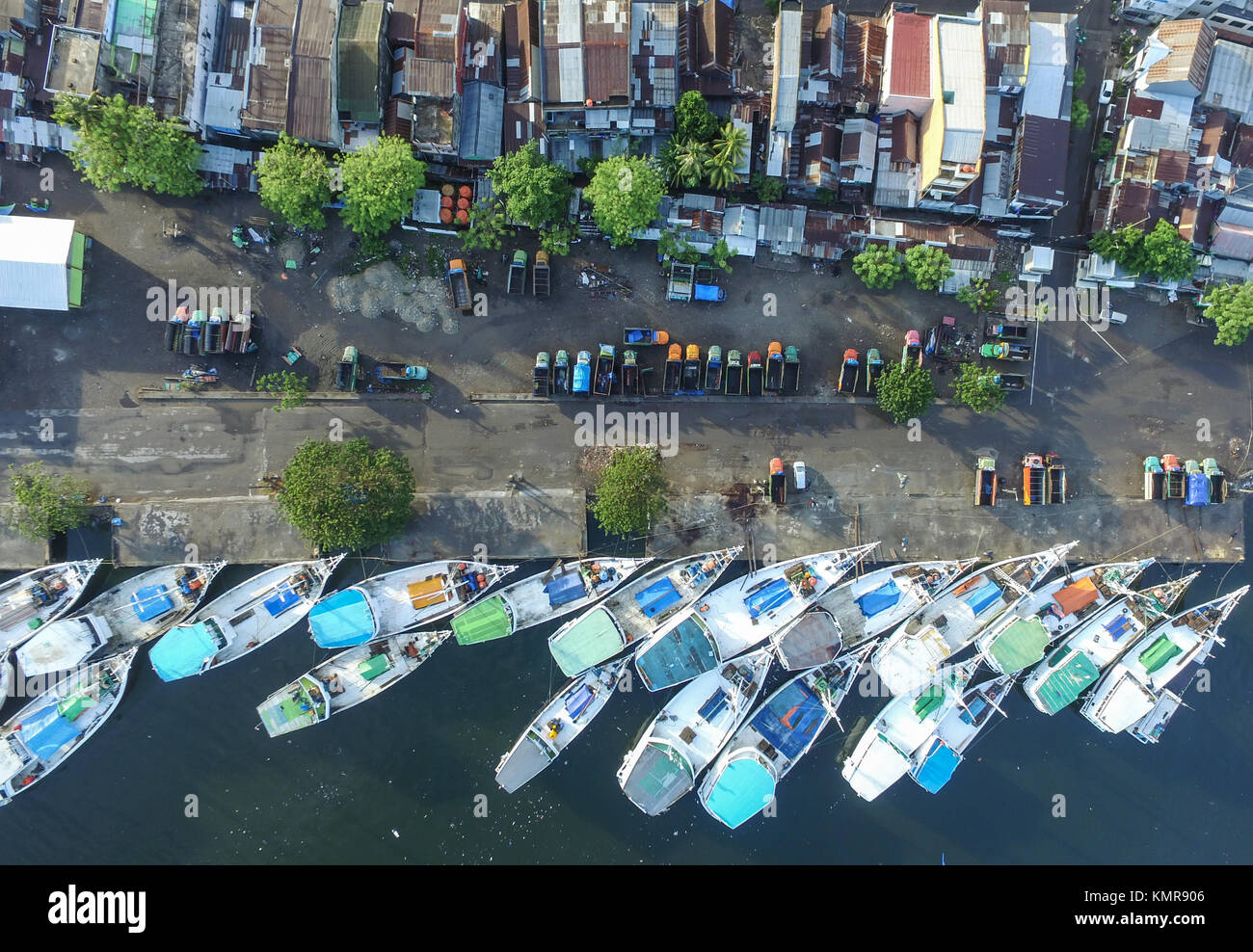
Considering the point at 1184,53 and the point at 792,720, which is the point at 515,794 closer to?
the point at 792,720

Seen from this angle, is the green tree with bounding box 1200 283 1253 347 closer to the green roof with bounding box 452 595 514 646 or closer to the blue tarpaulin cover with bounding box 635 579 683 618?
the blue tarpaulin cover with bounding box 635 579 683 618

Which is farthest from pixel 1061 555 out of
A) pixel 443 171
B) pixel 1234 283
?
pixel 443 171

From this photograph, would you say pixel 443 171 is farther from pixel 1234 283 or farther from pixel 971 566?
pixel 1234 283

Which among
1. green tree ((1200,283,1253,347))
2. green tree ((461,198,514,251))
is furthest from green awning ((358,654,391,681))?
green tree ((1200,283,1253,347))

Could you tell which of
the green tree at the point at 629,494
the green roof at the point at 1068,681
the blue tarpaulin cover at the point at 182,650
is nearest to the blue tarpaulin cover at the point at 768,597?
the green tree at the point at 629,494

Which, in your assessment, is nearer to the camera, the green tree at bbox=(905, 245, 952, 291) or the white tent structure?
the white tent structure

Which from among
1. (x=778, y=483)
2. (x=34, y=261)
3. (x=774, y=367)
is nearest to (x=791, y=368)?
(x=774, y=367)
